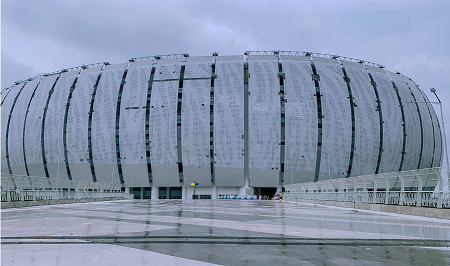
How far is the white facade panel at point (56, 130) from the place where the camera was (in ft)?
272

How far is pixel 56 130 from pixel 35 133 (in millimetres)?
6489

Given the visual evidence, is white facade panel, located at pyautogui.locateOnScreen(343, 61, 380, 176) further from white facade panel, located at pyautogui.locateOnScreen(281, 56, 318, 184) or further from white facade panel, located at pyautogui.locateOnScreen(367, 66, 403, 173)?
white facade panel, located at pyautogui.locateOnScreen(281, 56, 318, 184)

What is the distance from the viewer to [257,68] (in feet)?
262

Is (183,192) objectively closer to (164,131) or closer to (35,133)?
(164,131)

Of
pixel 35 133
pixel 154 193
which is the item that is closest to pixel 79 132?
pixel 35 133

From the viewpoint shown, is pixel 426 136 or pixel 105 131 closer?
pixel 105 131

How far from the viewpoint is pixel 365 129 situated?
78438 mm

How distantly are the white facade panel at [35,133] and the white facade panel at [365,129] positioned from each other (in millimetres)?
71228

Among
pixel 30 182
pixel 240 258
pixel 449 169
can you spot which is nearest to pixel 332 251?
pixel 240 258

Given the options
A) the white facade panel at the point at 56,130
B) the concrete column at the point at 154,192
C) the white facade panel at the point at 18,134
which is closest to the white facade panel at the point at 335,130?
the concrete column at the point at 154,192

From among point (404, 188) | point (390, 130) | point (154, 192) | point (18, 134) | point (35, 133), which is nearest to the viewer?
point (404, 188)

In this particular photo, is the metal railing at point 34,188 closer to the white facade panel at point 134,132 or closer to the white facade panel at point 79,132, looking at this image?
the white facade panel at point 134,132

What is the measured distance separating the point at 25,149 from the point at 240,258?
9467 cm

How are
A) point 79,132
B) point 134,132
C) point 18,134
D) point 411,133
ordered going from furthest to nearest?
1. point 18,134
2. point 411,133
3. point 79,132
4. point 134,132
